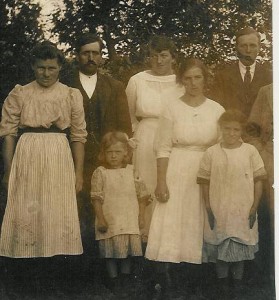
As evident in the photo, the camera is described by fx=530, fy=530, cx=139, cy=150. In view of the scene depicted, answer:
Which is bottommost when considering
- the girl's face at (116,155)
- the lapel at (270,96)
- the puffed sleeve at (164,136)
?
the girl's face at (116,155)

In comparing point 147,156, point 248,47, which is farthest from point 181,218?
point 248,47

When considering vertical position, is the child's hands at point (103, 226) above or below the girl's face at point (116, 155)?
below

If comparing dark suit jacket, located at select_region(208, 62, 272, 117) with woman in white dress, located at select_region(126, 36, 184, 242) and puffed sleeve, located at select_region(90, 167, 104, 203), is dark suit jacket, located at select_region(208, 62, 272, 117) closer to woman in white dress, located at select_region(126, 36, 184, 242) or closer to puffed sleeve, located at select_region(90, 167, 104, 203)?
woman in white dress, located at select_region(126, 36, 184, 242)

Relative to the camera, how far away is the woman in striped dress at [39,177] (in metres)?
2.71

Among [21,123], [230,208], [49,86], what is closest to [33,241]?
[21,123]

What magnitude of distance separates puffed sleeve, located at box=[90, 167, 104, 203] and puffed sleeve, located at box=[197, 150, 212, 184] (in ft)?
1.65

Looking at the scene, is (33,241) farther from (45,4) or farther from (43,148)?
(45,4)

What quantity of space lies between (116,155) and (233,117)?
0.64 m

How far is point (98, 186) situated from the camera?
276cm

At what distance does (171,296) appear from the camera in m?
2.72

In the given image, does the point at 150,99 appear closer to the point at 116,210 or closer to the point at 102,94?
the point at 102,94

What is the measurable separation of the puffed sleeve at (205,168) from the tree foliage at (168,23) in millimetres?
508

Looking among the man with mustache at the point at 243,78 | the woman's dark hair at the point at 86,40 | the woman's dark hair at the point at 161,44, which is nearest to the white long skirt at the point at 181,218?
the man with mustache at the point at 243,78

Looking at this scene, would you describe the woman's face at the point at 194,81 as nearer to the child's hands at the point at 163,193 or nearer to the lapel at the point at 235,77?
the lapel at the point at 235,77
